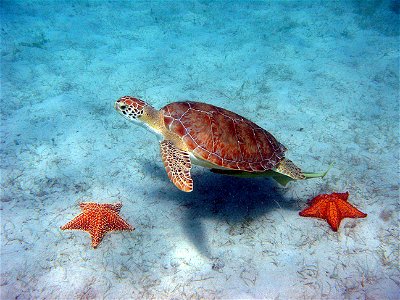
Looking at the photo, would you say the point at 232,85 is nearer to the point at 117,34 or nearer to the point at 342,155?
the point at 342,155

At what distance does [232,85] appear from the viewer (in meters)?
6.84

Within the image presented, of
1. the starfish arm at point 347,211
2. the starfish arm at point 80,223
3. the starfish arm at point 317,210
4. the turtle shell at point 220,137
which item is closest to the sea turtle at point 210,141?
the turtle shell at point 220,137

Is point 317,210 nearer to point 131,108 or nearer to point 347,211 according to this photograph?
point 347,211

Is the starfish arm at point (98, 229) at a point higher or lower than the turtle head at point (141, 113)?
lower

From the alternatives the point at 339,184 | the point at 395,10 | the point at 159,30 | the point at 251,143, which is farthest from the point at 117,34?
the point at 395,10

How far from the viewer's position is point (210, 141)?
10.8 feet

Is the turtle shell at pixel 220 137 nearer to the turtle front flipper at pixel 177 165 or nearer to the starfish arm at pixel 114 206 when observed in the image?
the turtle front flipper at pixel 177 165

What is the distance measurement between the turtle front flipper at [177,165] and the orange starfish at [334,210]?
6.10 feet

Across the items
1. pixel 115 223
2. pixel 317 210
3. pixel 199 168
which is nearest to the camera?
pixel 115 223

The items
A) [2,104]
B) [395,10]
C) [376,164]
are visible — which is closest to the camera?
[376,164]

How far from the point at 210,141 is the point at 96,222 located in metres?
1.82

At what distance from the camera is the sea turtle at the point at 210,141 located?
10.7 ft

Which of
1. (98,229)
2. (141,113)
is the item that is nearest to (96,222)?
(98,229)

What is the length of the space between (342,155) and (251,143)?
236 centimetres
